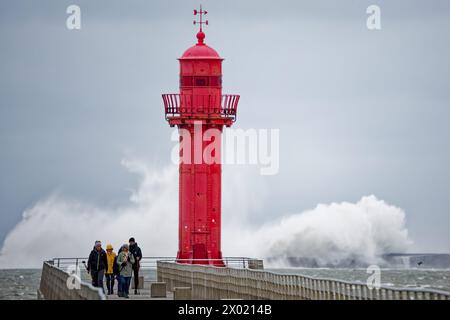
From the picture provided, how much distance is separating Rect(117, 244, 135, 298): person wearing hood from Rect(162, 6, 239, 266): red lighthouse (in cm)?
1626

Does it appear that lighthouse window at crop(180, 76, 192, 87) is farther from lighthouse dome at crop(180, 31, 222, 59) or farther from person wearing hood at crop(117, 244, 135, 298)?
person wearing hood at crop(117, 244, 135, 298)

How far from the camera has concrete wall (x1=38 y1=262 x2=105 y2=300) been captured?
35.6m

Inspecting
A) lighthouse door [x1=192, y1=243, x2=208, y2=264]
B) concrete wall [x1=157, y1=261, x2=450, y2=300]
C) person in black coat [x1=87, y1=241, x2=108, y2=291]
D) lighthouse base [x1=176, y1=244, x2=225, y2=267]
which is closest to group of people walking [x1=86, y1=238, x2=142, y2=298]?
person in black coat [x1=87, y1=241, x2=108, y2=291]

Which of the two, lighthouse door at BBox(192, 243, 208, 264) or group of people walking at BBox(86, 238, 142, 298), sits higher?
lighthouse door at BBox(192, 243, 208, 264)

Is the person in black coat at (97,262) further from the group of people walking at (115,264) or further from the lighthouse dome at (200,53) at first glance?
the lighthouse dome at (200,53)

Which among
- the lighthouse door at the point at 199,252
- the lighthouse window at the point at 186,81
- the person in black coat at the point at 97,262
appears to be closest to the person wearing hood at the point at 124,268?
the person in black coat at the point at 97,262

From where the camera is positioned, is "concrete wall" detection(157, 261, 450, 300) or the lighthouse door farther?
the lighthouse door

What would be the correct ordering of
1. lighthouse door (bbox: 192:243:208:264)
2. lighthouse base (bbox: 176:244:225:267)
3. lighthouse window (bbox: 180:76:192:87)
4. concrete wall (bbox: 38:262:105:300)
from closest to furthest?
concrete wall (bbox: 38:262:105:300), lighthouse base (bbox: 176:244:225:267), lighthouse door (bbox: 192:243:208:264), lighthouse window (bbox: 180:76:192:87)

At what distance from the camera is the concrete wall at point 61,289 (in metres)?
35.6

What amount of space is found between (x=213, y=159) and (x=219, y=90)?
2.95 meters
